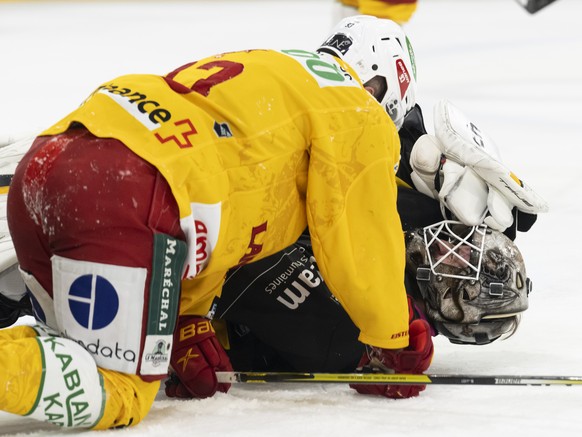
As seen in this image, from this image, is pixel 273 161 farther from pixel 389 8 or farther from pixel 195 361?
pixel 389 8

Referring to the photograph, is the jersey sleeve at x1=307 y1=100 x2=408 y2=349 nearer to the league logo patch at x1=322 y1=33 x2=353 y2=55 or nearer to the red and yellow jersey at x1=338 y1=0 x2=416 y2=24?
the league logo patch at x1=322 y1=33 x2=353 y2=55

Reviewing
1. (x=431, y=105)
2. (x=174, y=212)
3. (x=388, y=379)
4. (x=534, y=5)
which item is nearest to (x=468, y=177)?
(x=388, y=379)

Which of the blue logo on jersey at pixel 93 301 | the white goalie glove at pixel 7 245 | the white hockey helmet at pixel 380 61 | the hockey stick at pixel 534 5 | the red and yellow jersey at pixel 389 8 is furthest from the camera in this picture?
the hockey stick at pixel 534 5

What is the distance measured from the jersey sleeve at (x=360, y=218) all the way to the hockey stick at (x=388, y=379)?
0.08m

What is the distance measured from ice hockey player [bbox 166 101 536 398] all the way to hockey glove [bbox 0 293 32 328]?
36cm

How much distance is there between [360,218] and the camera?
2.10 meters

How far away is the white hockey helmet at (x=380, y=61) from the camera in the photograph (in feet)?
8.26

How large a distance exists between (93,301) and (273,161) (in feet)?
1.19

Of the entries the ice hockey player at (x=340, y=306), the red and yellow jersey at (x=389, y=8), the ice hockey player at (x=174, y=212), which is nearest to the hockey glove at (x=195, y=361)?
the ice hockey player at (x=174, y=212)

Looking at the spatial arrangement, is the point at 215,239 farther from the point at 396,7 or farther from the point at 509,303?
the point at 396,7

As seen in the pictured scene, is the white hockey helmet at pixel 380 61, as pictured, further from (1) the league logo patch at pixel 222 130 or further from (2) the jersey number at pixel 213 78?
(1) the league logo patch at pixel 222 130

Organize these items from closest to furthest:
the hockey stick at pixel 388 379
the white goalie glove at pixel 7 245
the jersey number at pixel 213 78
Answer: the jersey number at pixel 213 78, the hockey stick at pixel 388 379, the white goalie glove at pixel 7 245

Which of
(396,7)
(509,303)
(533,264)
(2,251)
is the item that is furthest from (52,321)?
(396,7)

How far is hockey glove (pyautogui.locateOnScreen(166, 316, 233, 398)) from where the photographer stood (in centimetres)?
218
